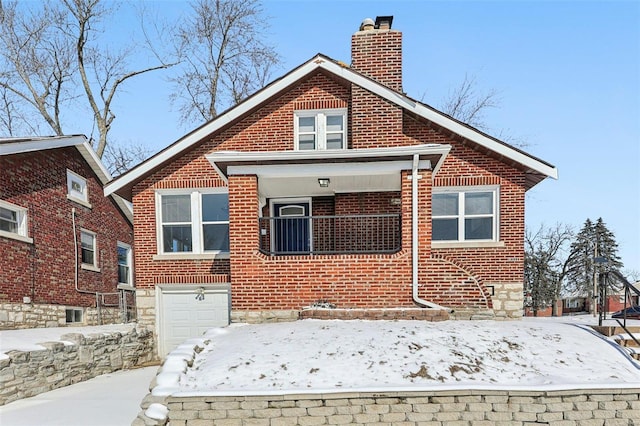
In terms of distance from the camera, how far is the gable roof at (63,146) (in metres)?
9.62

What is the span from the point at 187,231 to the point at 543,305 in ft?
118

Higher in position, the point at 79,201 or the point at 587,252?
the point at 587,252

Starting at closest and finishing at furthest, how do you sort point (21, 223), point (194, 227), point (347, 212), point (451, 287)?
point (451, 287) → point (347, 212) → point (194, 227) → point (21, 223)

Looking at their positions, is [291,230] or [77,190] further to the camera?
[77,190]

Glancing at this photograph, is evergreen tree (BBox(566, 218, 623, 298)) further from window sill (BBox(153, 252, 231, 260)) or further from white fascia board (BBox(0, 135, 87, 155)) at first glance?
white fascia board (BBox(0, 135, 87, 155))

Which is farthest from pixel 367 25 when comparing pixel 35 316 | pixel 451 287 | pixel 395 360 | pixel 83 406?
pixel 35 316

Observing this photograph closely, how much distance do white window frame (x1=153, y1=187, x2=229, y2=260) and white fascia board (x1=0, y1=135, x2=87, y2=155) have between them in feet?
12.1

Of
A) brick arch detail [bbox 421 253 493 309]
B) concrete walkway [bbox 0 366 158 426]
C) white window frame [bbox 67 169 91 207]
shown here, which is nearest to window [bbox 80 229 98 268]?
white window frame [bbox 67 169 91 207]

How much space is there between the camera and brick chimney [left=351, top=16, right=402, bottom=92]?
409 inches

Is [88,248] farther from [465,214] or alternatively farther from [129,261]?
[465,214]

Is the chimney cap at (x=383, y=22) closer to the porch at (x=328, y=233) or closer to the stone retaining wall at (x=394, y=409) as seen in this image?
the porch at (x=328, y=233)

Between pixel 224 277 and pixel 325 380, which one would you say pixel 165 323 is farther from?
pixel 325 380

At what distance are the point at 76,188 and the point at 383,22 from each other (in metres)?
11.4

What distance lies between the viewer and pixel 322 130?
10062 mm
